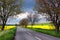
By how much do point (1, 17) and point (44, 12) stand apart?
461 inches

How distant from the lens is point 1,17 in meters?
44.2

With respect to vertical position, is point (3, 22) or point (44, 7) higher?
point (44, 7)

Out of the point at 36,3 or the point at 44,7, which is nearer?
the point at 44,7

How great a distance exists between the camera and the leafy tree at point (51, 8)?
38094 mm

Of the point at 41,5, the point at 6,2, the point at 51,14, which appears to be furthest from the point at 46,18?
the point at 6,2

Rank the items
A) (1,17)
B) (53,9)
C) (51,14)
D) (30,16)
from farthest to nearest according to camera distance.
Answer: (30,16) → (1,17) → (51,14) → (53,9)

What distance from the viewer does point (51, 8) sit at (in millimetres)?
39219

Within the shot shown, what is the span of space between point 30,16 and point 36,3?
78.9m

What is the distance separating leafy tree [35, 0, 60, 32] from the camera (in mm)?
38094

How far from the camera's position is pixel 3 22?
4647cm

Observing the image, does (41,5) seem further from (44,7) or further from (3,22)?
(3,22)

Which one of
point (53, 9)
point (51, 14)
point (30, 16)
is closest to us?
point (53, 9)

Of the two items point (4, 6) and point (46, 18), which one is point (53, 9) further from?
point (4, 6)

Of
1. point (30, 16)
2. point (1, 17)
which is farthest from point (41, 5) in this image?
point (30, 16)
